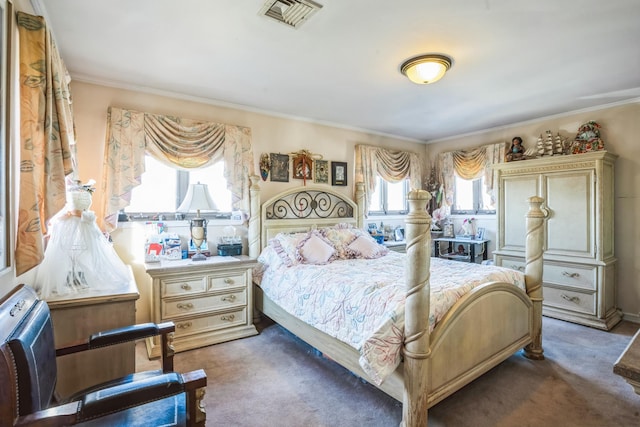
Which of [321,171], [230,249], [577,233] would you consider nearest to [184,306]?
[230,249]

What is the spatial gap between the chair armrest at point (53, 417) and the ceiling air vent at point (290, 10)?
7.05 ft

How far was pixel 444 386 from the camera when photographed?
200 centimetres

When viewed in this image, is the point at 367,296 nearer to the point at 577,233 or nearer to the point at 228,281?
the point at 228,281

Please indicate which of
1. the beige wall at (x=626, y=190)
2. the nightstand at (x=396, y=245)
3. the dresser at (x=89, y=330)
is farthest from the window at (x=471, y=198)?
the dresser at (x=89, y=330)

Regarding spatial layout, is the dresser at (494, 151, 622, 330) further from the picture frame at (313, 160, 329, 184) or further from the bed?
the picture frame at (313, 160, 329, 184)

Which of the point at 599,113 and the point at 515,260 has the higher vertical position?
the point at 599,113

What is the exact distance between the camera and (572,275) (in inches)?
145

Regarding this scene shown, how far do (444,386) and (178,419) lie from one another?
1561 mm

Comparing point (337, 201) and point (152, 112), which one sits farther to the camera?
point (337, 201)

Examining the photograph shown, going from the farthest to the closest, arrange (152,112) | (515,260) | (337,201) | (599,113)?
(337,201)
(515,260)
(599,113)
(152,112)

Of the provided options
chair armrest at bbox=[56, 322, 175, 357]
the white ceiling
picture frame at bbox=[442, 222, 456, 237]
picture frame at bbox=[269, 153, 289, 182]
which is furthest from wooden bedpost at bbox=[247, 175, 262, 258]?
picture frame at bbox=[442, 222, 456, 237]

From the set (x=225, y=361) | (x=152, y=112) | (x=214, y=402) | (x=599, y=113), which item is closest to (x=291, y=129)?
(x=152, y=112)

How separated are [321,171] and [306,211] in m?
0.64

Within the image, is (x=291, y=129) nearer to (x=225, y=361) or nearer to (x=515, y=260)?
(x=225, y=361)
